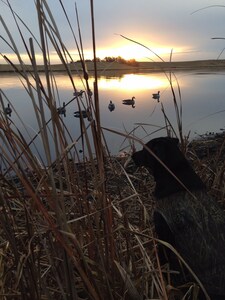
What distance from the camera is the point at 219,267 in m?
1.96

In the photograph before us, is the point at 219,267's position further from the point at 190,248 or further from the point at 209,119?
the point at 209,119

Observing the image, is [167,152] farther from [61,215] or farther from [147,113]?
[147,113]

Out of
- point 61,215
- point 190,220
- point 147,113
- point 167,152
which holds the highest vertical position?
point 61,215

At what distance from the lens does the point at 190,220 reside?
82.1 inches

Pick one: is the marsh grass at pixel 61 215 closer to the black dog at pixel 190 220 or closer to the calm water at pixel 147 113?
the black dog at pixel 190 220

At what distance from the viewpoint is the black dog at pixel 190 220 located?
77.5 inches

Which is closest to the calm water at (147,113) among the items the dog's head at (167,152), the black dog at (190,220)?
the dog's head at (167,152)

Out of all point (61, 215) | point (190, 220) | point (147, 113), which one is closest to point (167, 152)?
point (190, 220)

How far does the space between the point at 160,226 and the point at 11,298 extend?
0.92 meters

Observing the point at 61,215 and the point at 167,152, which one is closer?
the point at 61,215

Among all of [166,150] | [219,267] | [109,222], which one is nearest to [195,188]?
[166,150]

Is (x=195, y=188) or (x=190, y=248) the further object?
(x=195, y=188)

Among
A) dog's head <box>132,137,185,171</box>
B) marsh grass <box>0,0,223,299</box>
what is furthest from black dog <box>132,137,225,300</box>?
marsh grass <box>0,0,223,299</box>

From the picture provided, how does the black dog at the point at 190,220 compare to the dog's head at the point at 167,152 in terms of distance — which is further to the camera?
the dog's head at the point at 167,152
